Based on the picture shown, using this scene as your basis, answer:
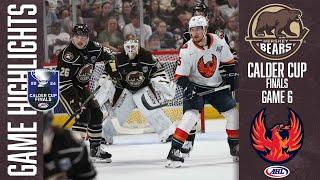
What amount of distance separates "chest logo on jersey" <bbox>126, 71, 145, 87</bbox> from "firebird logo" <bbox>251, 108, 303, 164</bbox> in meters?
0.76

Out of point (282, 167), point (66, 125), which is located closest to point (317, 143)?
point (282, 167)

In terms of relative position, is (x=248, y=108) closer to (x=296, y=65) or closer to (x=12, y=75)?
(x=296, y=65)

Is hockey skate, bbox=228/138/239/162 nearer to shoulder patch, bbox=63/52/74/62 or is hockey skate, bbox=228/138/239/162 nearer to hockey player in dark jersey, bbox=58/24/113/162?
hockey player in dark jersey, bbox=58/24/113/162

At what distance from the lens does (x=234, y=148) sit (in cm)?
535

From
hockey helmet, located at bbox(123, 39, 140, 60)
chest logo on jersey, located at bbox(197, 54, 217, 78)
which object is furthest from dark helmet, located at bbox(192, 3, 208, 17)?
hockey helmet, located at bbox(123, 39, 140, 60)

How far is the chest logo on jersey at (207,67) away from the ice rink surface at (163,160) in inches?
10.5

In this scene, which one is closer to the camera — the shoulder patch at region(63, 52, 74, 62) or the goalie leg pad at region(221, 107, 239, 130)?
the goalie leg pad at region(221, 107, 239, 130)

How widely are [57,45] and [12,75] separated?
364mm

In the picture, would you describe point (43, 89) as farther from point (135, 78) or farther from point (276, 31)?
point (276, 31)

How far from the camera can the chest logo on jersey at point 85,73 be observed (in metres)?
5.51

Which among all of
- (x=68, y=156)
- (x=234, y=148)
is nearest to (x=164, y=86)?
(x=234, y=148)

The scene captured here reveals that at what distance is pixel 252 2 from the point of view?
199 inches

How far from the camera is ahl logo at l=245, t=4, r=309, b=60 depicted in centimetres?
505

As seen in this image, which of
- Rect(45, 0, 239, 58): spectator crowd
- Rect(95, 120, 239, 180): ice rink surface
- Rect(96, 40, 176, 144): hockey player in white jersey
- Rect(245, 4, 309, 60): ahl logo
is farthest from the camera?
Rect(96, 40, 176, 144): hockey player in white jersey
